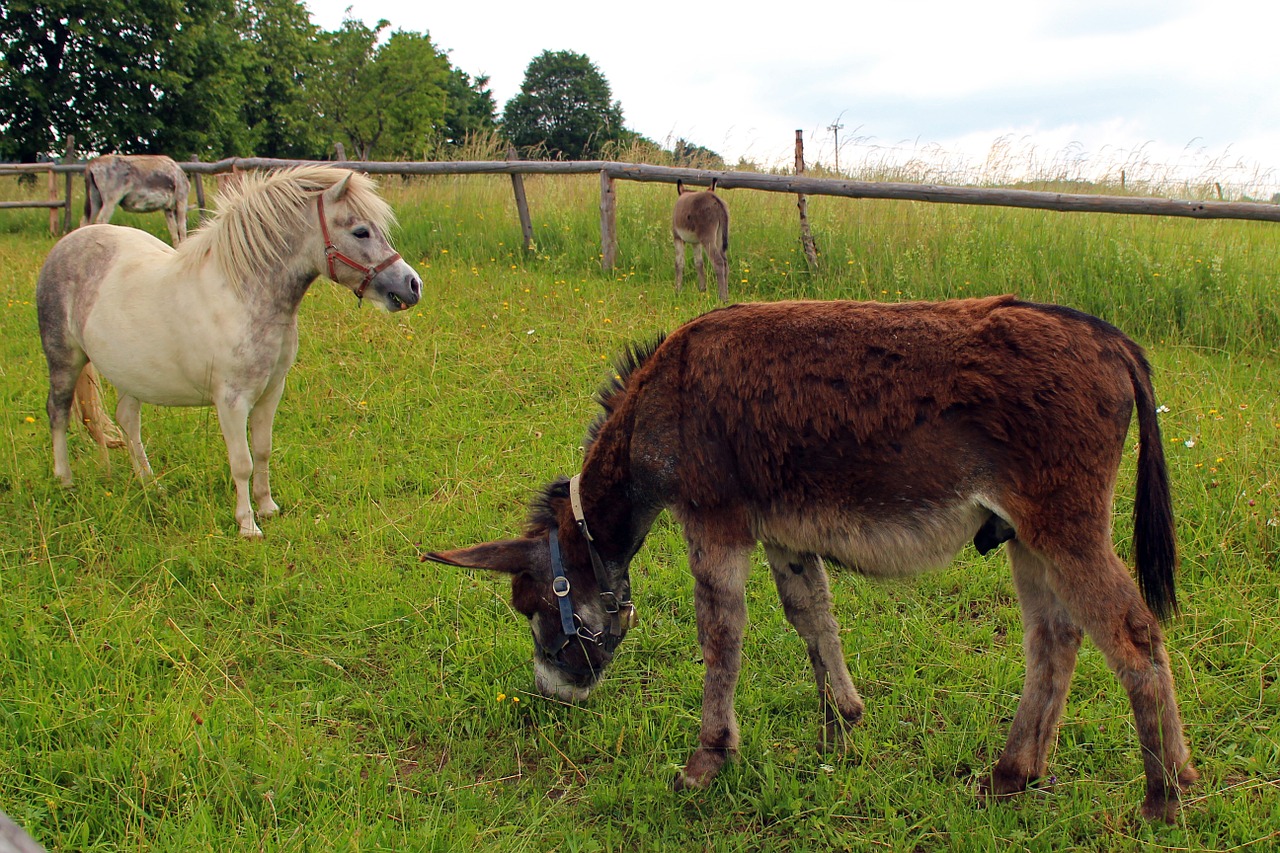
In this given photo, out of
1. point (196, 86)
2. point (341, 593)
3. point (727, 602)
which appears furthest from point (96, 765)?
point (196, 86)

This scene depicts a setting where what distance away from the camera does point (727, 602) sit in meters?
2.84

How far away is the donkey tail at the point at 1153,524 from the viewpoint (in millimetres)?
2596

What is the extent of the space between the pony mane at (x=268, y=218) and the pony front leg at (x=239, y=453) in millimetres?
688

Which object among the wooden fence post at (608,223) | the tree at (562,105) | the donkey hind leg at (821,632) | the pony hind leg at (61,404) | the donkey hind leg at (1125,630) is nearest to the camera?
the donkey hind leg at (1125,630)

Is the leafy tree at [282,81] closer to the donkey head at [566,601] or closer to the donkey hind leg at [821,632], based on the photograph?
the donkey head at [566,601]

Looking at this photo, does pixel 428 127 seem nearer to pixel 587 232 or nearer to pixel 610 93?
pixel 610 93

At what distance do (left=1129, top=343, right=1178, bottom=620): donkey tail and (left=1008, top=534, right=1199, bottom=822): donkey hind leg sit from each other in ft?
0.76

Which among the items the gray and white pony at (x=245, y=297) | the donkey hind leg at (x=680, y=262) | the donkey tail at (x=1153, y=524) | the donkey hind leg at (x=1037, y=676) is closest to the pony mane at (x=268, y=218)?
the gray and white pony at (x=245, y=297)

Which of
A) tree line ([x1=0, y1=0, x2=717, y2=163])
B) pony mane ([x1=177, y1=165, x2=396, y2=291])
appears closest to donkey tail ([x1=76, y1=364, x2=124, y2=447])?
pony mane ([x1=177, y1=165, x2=396, y2=291])

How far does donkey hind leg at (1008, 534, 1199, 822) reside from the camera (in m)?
2.39

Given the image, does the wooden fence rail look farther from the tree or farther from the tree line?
the tree

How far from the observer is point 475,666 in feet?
11.8

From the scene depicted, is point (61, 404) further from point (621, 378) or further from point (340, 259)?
point (621, 378)

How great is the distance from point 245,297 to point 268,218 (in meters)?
0.47
